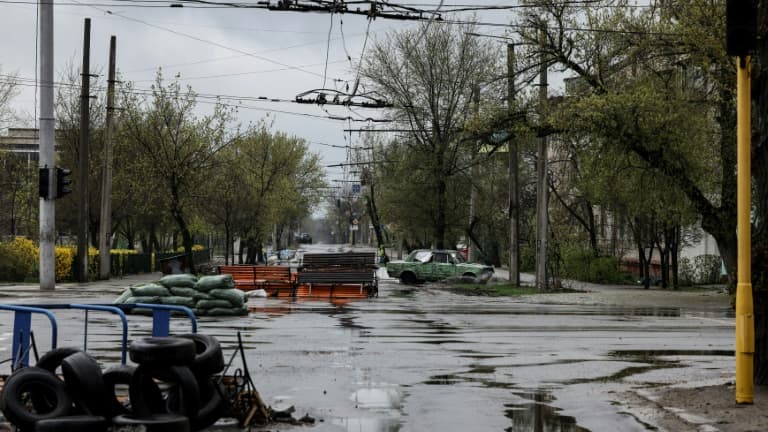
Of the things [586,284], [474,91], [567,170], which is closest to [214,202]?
[474,91]

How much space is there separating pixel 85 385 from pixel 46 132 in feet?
82.5

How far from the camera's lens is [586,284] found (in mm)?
44750

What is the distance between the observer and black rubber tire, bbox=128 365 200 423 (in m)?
8.34

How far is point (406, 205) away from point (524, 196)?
19.6 meters

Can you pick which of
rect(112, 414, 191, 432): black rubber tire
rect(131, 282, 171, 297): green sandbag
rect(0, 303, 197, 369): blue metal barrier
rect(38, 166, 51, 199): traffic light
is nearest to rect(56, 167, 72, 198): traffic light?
rect(38, 166, 51, 199): traffic light

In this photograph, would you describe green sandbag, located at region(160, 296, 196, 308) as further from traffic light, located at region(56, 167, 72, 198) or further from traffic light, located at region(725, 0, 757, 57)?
traffic light, located at region(725, 0, 757, 57)

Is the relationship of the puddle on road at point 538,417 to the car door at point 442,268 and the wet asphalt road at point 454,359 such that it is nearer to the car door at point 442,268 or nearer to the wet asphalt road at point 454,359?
the wet asphalt road at point 454,359

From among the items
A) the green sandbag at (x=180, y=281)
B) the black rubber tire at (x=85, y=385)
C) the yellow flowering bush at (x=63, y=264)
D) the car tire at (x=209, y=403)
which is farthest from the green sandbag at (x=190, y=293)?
the yellow flowering bush at (x=63, y=264)

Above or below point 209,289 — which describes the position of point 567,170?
above

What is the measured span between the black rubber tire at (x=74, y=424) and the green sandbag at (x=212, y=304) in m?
14.0

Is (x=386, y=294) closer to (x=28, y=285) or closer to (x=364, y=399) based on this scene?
(x=28, y=285)

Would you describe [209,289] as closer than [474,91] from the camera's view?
Yes

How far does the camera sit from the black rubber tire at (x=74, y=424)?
804 cm

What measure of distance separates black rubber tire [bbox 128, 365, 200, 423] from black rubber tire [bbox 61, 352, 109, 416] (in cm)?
27
